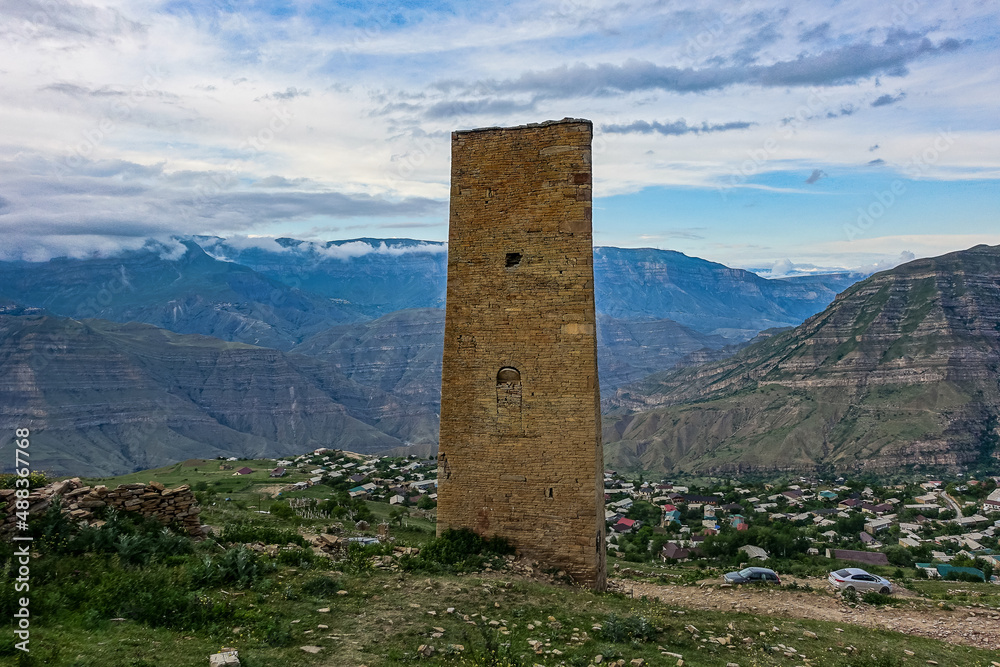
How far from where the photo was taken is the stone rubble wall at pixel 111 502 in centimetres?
937

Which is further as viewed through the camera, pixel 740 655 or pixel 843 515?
pixel 843 515

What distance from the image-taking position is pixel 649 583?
17.7 metres

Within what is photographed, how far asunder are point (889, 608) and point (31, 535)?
639 inches

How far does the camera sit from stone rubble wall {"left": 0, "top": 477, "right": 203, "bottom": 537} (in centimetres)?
937

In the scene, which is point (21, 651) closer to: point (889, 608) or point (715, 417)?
point (889, 608)

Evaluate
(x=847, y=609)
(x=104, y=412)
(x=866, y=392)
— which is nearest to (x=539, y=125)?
(x=847, y=609)

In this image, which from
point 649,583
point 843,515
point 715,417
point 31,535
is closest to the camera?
point 31,535

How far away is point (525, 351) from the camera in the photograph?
43.4ft

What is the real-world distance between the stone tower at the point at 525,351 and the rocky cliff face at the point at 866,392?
88.2 meters

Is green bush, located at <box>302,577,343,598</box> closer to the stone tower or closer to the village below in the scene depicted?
the village below

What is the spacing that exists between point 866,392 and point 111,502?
398ft

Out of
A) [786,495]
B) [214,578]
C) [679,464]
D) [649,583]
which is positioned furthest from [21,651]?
[679,464]

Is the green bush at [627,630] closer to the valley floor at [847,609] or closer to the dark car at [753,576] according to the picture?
the valley floor at [847,609]

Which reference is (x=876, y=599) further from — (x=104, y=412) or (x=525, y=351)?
(x=104, y=412)
